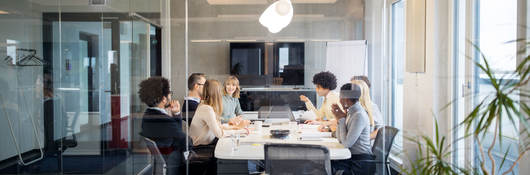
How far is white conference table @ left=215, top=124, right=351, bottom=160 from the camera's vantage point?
3.70 meters

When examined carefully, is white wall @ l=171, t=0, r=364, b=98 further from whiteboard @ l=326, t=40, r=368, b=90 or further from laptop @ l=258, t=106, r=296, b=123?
laptop @ l=258, t=106, r=296, b=123

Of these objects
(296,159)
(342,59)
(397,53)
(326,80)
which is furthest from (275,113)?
(397,53)

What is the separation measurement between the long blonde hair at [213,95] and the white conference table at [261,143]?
25 centimetres

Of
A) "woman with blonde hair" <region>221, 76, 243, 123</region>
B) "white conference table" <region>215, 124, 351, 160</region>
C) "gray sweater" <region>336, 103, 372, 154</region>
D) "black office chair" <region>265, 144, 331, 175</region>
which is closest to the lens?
"black office chair" <region>265, 144, 331, 175</region>

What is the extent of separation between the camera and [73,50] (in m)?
4.92

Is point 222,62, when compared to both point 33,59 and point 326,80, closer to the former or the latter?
point 326,80

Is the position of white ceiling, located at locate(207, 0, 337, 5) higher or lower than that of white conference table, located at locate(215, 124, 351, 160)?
higher

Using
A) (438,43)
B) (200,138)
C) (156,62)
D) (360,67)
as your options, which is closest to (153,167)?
(200,138)

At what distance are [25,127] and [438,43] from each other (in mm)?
4639

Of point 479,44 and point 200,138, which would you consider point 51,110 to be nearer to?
point 200,138

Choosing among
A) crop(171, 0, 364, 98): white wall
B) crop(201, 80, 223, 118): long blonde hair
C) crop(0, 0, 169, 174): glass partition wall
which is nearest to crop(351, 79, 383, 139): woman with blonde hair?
crop(171, 0, 364, 98): white wall

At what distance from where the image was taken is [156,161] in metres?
4.26

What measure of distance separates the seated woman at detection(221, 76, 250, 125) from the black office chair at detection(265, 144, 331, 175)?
90 cm

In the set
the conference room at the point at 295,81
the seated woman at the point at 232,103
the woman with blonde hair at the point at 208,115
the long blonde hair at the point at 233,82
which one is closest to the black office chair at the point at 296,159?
the conference room at the point at 295,81
